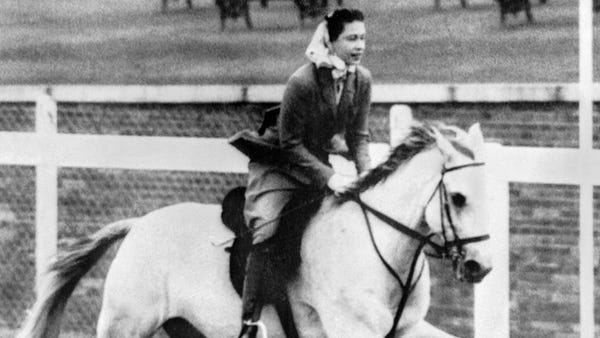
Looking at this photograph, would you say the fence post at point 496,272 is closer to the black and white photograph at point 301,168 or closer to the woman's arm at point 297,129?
the black and white photograph at point 301,168

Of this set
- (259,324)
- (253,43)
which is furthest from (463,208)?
(253,43)

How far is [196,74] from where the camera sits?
9664 millimetres

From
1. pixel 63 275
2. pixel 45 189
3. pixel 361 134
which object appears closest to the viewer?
pixel 361 134

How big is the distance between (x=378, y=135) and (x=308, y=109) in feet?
6.70

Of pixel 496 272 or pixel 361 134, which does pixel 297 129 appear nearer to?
pixel 361 134

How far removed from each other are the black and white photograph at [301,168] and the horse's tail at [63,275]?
0.01 meters

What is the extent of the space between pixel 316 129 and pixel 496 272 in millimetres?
1755

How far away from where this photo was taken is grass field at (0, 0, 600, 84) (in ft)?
28.3

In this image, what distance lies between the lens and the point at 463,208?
655 cm

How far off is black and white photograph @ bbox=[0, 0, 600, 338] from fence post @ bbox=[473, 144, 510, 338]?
0.01 m

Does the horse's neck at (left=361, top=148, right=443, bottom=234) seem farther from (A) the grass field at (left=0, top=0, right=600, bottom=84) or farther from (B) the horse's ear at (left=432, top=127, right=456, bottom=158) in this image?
(A) the grass field at (left=0, top=0, right=600, bottom=84)

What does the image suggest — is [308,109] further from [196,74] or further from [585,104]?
[196,74]

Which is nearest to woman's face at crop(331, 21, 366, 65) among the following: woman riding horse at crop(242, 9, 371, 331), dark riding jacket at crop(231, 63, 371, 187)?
woman riding horse at crop(242, 9, 371, 331)

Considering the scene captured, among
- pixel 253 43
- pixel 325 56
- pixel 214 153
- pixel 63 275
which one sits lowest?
pixel 63 275
